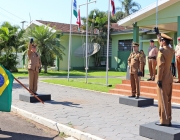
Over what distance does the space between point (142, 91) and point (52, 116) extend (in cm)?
506

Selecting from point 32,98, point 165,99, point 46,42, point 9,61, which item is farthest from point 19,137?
point 9,61

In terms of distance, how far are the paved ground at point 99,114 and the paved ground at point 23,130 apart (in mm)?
527

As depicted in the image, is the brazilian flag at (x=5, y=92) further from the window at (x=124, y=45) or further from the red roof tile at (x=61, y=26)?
the red roof tile at (x=61, y=26)

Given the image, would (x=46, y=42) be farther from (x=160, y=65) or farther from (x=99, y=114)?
(x=160, y=65)

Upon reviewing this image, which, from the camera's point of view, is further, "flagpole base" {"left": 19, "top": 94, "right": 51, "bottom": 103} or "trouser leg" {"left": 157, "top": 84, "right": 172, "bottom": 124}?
"flagpole base" {"left": 19, "top": 94, "right": 51, "bottom": 103}

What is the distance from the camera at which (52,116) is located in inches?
293

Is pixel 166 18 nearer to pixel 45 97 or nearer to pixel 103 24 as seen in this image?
pixel 45 97

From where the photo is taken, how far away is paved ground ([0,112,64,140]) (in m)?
5.86

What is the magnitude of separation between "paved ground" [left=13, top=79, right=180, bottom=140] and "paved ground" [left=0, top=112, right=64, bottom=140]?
53 centimetres

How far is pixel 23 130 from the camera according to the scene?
6.37 m

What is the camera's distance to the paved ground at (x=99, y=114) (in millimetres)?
6066

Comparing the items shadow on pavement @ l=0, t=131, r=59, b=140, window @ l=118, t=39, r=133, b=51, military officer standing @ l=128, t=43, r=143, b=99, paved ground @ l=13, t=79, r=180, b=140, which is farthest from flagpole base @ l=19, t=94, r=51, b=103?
window @ l=118, t=39, r=133, b=51

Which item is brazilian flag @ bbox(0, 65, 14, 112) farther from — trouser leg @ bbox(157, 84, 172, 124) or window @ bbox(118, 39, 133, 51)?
window @ bbox(118, 39, 133, 51)

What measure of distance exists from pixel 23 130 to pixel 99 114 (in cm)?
236
